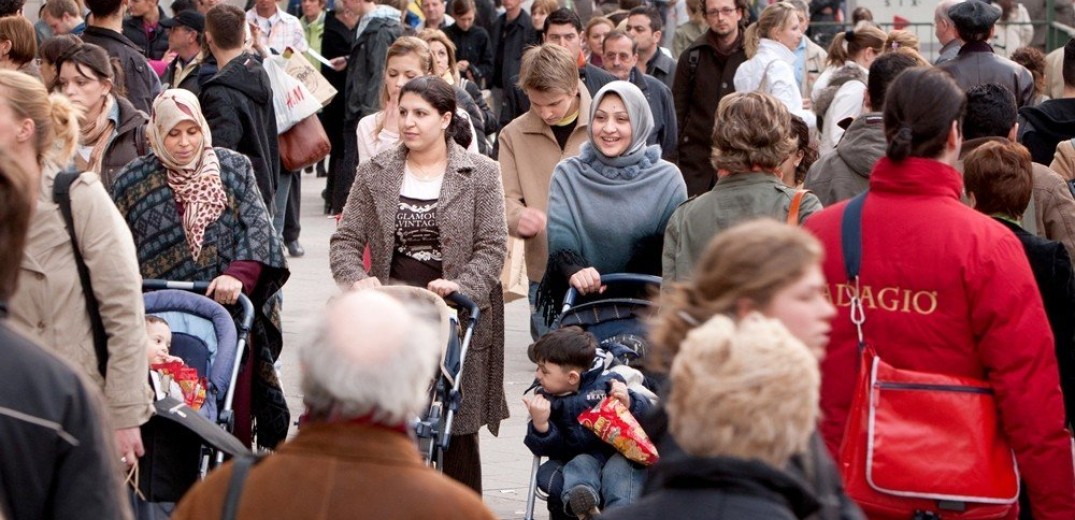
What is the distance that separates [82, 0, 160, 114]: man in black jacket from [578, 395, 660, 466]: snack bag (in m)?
5.49

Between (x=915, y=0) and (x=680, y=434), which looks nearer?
(x=680, y=434)

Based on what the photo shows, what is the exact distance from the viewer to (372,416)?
335cm

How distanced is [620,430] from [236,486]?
10.5ft

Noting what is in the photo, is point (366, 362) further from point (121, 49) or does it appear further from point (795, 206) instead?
point (121, 49)

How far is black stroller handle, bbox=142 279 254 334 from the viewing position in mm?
7098

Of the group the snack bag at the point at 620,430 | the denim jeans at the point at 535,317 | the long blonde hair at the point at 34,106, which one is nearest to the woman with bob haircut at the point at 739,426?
the long blonde hair at the point at 34,106

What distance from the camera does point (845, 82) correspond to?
37.0 ft

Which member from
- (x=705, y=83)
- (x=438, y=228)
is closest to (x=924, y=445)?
(x=438, y=228)

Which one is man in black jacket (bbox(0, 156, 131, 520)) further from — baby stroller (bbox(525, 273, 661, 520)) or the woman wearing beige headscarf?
the woman wearing beige headscarf

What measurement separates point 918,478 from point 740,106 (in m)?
1.67

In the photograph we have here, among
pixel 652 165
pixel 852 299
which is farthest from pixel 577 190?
pixel 852 299

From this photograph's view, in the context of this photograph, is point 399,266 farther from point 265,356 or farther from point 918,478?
point 918,478

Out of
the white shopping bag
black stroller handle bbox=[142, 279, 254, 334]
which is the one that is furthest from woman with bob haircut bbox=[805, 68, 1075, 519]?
the white shopping bag

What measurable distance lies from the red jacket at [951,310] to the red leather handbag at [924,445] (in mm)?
41
